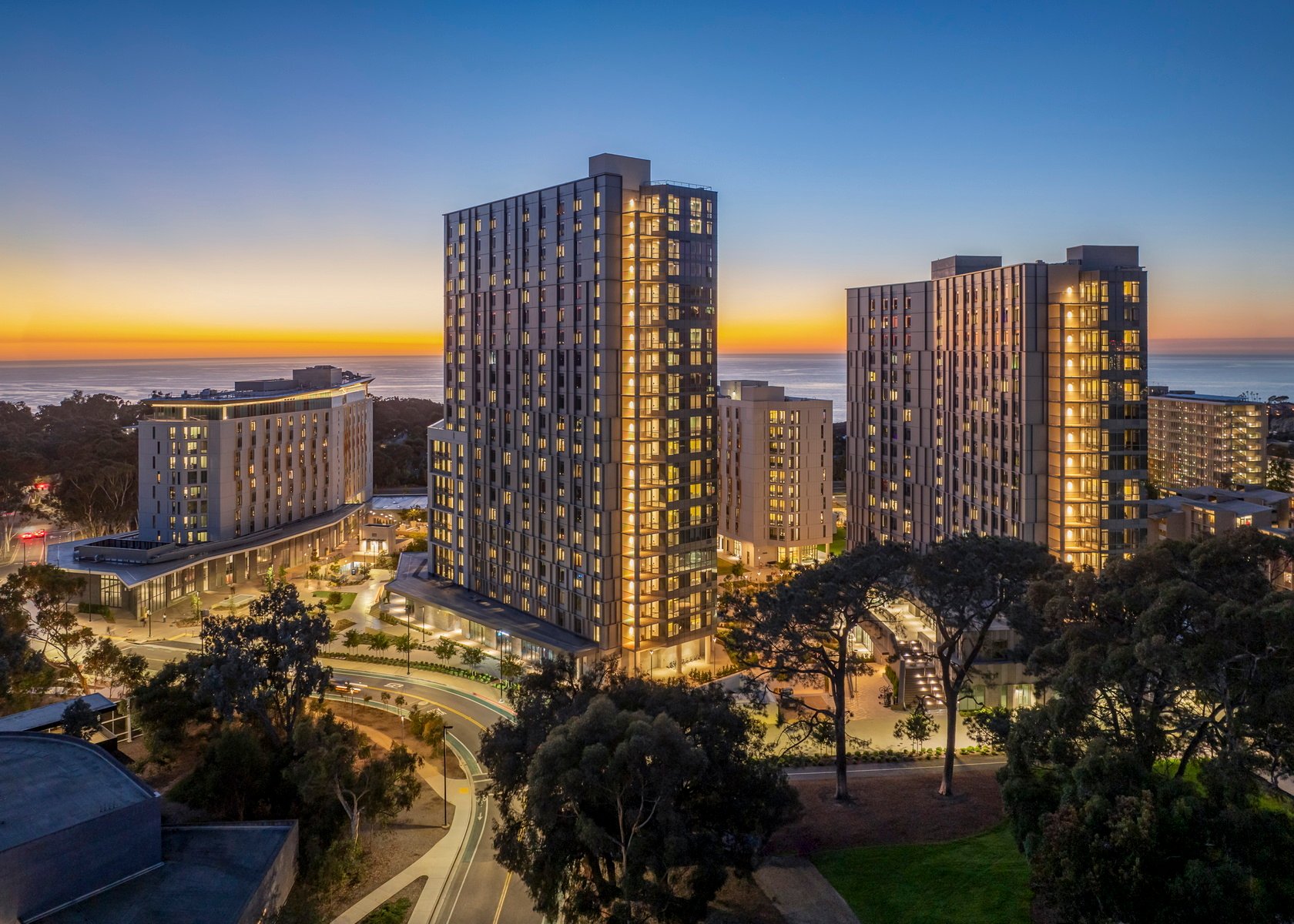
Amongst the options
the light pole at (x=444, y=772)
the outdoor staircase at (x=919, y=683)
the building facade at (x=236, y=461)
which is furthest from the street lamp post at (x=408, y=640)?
the outdoor staircase at (x=919, y=683)

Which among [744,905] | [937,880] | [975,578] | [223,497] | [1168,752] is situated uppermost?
[975,578]

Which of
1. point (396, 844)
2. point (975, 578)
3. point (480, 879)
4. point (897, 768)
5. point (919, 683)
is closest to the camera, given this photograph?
point (480, 879)

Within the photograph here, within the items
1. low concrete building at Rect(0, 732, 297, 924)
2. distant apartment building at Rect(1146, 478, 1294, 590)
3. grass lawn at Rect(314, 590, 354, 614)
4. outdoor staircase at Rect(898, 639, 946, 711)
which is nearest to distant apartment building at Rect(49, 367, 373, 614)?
grass lawn at Rect(314, 590, 354, 614)

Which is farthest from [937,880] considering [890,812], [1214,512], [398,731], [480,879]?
[1214,512]

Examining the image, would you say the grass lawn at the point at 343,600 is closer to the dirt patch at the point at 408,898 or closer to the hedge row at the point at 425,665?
the hedge row at the point at 425,665

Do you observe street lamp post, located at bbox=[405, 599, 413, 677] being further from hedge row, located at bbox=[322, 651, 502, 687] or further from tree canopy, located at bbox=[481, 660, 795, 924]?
tree canopy, located at bbox=[481, 660, 795, 924]

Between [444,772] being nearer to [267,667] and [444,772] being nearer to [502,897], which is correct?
[502,897]
